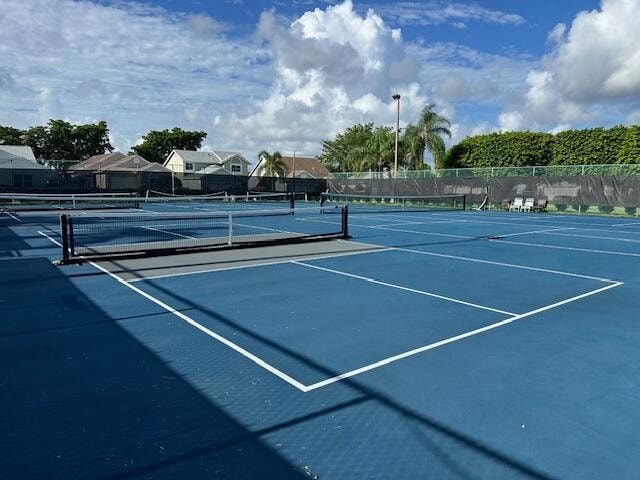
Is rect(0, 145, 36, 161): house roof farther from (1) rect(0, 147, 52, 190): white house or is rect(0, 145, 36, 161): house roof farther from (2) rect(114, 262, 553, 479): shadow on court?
(2) rect(114, 262, 553, 479): shadow on court

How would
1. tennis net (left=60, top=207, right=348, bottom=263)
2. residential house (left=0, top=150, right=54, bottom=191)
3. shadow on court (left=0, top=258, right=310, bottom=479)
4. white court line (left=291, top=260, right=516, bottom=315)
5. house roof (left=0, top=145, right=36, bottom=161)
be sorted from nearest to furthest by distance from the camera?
shadow on court (left=0, top=258, right=310, bottom=479) → white court line (left=291, top=260, right=516, bottom=315) → tennis net (left=60, top=207, right=348, bottom=263) → residential house (left=0, top=150, right=54, bottom=191) → house roof (left=0, top=145, right=36, bottom=161)

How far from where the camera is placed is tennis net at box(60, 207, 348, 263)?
10875mm

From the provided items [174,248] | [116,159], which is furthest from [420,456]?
[116,159]

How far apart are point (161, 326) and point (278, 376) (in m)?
2.16

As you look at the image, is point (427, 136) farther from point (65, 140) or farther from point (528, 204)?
point (65, 140)

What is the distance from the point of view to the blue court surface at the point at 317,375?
3.25 meters

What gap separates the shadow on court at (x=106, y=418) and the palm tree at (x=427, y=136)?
4143cm

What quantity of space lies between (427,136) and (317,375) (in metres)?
42.6

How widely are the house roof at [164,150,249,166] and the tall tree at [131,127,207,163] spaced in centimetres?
903

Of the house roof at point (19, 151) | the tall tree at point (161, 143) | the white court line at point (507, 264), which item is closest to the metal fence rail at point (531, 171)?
the white court line at point (507, 264)

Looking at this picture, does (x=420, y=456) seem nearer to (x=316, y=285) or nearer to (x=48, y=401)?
(x=48, y=401)

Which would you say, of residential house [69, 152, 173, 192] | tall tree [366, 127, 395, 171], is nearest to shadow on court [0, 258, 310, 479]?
residential house [69, 152, 173, 192]

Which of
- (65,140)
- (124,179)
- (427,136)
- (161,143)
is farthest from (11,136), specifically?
(427,136)

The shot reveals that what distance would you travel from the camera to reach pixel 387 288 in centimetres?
828
